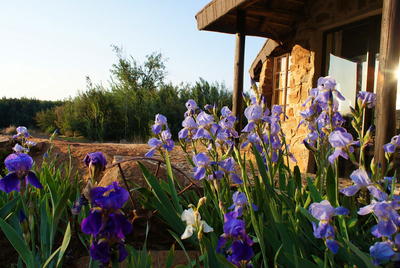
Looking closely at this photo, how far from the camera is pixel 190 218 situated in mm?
691

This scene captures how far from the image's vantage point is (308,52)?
182 inches

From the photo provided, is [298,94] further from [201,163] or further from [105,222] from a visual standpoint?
[105,222]

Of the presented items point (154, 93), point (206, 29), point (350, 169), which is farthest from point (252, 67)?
point (154, 93)

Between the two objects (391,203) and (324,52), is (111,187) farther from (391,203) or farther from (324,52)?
(324,52)

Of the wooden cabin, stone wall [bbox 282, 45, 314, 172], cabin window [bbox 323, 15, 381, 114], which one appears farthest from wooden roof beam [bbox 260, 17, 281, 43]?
cabin window [bbox 323, 15, 381, 114]

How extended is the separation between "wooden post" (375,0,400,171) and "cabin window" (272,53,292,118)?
281 centimetres

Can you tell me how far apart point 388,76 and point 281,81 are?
10.5 feet

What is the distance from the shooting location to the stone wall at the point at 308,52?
4023mm

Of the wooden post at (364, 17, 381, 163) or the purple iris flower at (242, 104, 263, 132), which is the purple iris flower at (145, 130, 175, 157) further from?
the wooden post at (364, 17, 381, 163)

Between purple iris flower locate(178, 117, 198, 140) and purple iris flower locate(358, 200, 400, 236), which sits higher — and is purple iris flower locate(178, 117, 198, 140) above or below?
above

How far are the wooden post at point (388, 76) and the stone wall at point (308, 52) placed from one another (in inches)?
61.3

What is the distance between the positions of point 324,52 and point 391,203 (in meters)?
4.41

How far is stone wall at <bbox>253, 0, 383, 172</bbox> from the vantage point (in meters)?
4.02

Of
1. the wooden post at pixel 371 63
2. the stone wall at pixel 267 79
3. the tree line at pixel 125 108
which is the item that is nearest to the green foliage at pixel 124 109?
the tree line at pixel 125 108
